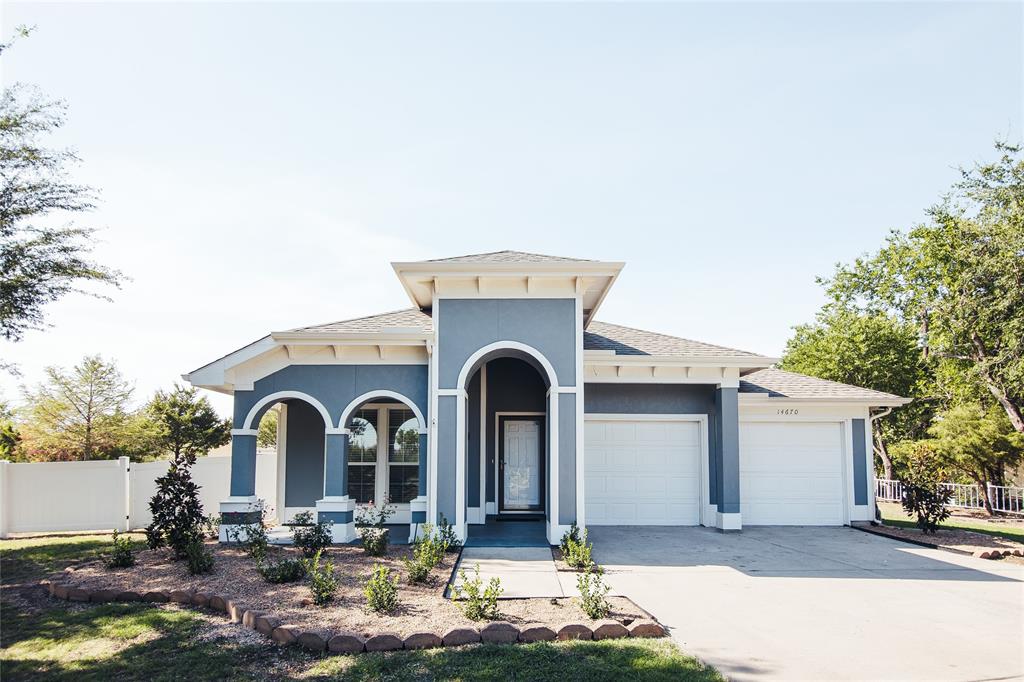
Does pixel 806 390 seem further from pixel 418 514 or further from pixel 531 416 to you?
pixel 418 514

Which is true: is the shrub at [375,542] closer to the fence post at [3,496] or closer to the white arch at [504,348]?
the white arch at [504,348]

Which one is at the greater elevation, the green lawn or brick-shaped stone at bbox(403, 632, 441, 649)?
brick-shaped stone at bbox(403, 632, 441, 649)

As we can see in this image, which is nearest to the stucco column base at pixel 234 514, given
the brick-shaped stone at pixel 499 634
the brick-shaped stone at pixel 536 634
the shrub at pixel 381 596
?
the shrub at pixel 381 596

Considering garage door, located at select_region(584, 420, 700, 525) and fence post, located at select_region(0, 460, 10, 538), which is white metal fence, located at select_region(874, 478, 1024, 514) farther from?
fence post, located at select_region(0, 460, 10, 538)

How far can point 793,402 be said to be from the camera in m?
14.3

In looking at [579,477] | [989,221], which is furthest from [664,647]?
[989,221]

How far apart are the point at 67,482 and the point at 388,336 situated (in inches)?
335

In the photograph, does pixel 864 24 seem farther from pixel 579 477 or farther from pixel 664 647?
pixel 664 647

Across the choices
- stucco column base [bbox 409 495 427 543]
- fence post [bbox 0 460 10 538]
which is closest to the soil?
stucco column base [bbox 409 495 427 543]

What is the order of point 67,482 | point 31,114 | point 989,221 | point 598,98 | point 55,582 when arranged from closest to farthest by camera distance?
point 55,582
point 598,98
point 31,114
point 67,482
point 989,221

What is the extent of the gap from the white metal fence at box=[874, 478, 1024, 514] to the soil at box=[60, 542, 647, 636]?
1561 centimetres

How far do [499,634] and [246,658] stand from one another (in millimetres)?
2278

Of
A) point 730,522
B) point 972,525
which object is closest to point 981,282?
point 972,525

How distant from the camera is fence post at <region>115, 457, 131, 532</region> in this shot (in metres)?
14.3
